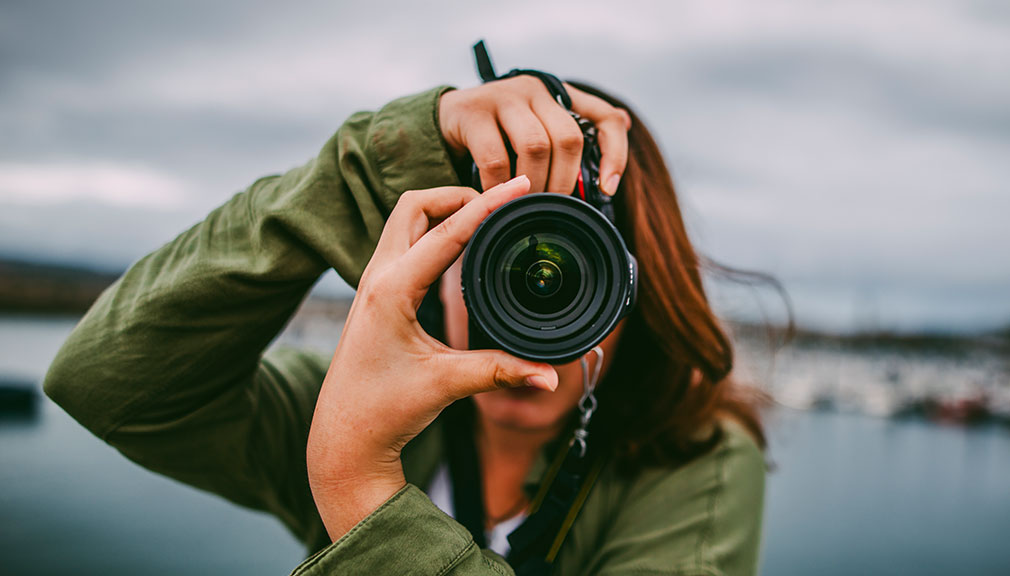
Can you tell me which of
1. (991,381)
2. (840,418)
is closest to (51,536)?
(840,418)

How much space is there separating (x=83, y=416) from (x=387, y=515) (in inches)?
27.9

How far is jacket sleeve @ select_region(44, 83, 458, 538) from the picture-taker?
3.72 feet

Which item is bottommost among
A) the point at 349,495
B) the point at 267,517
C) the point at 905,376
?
the point at 905,376

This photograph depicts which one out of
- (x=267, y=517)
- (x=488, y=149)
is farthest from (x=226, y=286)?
(x=267, y=517)

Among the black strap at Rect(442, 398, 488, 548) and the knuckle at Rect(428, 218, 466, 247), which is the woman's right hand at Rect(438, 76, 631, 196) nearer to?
the knuckle at Rect(428, 218, 466, 247)

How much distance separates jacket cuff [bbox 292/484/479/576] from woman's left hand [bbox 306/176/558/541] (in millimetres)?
27

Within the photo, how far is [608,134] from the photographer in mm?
1178

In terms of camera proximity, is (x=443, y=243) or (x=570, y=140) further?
(x=570, y=140)

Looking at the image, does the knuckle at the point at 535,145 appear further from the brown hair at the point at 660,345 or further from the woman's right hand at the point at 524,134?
the brown hair at the point at 660,345

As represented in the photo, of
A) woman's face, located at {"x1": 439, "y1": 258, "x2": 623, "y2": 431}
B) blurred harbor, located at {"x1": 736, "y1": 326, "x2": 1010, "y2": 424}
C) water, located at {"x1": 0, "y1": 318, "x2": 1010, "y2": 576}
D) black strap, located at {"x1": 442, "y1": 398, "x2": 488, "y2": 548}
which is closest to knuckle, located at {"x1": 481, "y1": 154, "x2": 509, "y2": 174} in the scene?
woman's face, located at {"x1": 439, "y1": 258, "x2": 623, "y2": 431}

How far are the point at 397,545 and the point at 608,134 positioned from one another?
2.65 feet

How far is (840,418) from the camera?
195 ft

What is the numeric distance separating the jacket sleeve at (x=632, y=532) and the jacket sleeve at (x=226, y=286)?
1.49 feet

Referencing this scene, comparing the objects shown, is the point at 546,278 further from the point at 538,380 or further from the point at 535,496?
the point at 535,496
